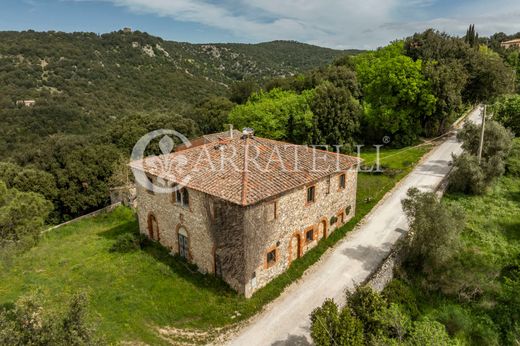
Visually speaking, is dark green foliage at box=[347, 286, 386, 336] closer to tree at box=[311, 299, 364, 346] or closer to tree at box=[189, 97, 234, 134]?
tree at box=[311, 299, 364, 346]

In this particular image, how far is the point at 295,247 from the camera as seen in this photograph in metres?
Result: 21.0

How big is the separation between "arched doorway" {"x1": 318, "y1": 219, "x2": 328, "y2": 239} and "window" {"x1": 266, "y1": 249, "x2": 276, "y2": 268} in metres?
4.89

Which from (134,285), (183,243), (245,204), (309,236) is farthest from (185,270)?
(309,236)

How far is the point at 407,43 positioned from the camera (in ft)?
170

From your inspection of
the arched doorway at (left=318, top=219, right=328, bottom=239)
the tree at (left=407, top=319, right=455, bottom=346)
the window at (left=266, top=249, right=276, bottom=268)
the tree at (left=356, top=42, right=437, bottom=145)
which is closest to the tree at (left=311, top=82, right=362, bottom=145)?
the tree at (left=356, top=42, right=437, bottom=145)

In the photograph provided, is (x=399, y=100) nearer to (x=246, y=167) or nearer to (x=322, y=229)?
(x=322, y=229)

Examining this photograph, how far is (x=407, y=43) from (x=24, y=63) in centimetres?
7931

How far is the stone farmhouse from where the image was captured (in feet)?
58.4

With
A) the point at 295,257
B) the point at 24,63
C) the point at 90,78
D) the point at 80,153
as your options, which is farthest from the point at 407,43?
the point at 24,63

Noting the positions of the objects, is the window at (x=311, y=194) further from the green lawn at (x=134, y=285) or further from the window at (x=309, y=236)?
the green lawn at (x=134, y=285)

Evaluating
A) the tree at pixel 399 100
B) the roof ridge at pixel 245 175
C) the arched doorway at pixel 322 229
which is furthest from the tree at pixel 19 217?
the tree at pixel 399 100

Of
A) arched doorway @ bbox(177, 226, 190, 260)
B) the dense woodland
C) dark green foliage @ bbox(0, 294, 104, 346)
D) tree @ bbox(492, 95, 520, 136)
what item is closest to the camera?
dark green foliage @ bbox(0, 294, 104, 346)

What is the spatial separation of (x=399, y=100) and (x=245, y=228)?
34.0m

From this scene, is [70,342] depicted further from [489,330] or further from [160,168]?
[489,330]
